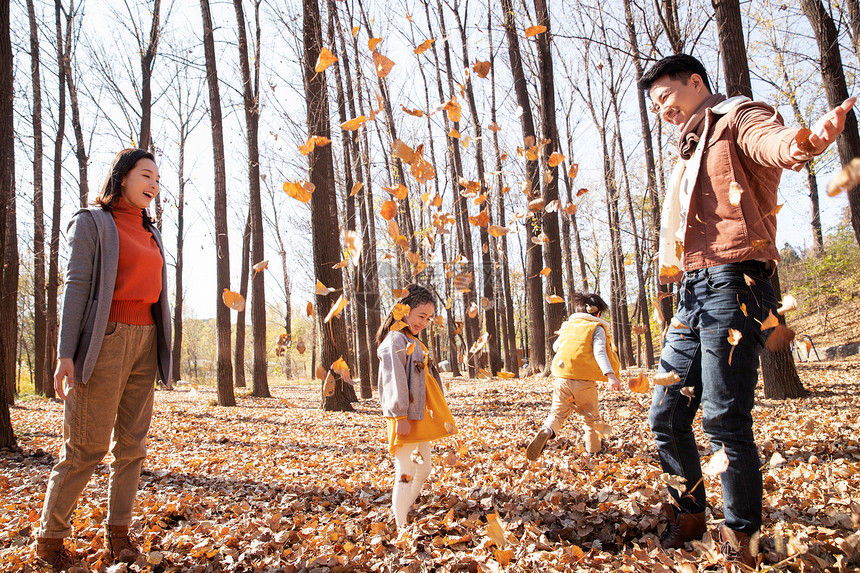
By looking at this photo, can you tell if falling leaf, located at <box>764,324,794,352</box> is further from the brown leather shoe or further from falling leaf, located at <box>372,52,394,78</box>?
falling leaf, located at <box>372,52,394,78</box>

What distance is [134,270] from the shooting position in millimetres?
2324

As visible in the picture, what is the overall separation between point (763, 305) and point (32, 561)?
3.25 meters

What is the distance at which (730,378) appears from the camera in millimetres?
1747

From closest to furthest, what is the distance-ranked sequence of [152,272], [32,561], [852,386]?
[32,561] < [152,272] < [852,386]

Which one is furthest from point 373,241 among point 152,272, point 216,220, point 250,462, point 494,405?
point 152,272

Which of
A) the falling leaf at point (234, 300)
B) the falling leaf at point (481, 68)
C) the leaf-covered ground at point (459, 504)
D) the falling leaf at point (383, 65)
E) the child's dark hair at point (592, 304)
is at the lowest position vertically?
the leaf-covered ground at point (459, 504)

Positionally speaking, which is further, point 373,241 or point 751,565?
point 373,241

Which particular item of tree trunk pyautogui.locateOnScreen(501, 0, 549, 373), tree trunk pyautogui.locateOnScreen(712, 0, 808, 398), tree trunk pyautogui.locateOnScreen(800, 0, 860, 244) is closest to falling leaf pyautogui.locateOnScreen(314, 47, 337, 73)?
tree trunk pyautogui.locateOnScreen(501, 0, 549, 373)

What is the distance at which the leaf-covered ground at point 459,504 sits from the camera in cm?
220

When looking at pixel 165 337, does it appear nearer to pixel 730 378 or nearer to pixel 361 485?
pixel 361 485

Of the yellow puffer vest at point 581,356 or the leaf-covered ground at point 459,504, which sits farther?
the yellow puffer vest at point 581,356

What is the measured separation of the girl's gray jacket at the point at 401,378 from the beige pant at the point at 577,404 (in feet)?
5.03

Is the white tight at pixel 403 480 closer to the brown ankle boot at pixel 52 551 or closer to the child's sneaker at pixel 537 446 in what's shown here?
the child's sneaker at pixel 537 446

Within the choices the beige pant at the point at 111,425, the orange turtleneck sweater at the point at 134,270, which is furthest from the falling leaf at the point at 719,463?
the orange turtleneck sweater at the point at 134,270
